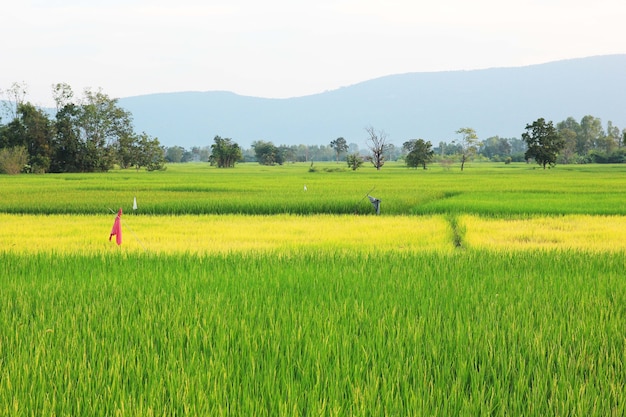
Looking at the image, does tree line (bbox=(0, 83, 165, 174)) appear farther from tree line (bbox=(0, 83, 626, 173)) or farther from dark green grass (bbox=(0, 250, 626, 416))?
dark green grass (bbox=(0, 250, 626, 416))

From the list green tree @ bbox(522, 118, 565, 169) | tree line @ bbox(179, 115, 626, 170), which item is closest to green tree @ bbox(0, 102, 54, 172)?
tree line @ bbox(179, 115, 626, 170)

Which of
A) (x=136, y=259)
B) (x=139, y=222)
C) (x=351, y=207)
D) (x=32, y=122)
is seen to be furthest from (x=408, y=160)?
(x=136, y=259)

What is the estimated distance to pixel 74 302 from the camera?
4301mm

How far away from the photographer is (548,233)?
10.1 meters

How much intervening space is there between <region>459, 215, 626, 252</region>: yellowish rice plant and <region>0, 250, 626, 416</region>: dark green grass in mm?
3015

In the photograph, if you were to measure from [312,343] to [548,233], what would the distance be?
8.03 m

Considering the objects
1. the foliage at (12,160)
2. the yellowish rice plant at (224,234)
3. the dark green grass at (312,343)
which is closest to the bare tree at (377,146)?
the foliage at (12,160)

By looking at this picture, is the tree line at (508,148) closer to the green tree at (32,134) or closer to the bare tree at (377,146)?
the bare tree at (377,146)

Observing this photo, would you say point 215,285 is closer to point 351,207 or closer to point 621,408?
point 621,408

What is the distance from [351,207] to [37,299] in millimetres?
11814

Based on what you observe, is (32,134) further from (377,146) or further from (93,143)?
(377,146)

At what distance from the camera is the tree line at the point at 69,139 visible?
163ft

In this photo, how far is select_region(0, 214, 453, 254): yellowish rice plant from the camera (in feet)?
27.2

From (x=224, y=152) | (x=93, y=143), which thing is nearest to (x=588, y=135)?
(x=224, y=152)
